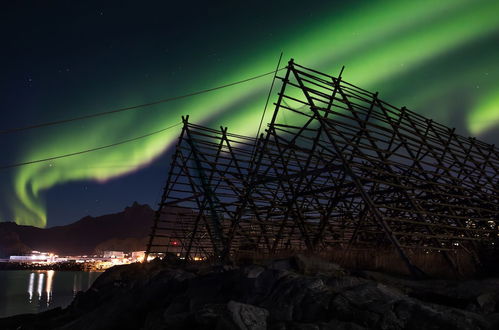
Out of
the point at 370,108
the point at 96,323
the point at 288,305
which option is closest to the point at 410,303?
the point at 288,305

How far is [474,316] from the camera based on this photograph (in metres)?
6.34

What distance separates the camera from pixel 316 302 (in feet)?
26.1

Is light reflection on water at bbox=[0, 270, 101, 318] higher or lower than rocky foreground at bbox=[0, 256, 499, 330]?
lower

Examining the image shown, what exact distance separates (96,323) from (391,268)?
1010cm

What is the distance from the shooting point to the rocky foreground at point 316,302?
677 cm

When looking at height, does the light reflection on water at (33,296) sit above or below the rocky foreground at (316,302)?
below

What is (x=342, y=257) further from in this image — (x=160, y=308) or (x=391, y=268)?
(x=160, y=308)

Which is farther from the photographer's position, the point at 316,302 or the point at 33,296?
the point at 33,296

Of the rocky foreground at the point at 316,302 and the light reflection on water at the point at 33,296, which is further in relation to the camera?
the light reflection on water at the point at 33,296

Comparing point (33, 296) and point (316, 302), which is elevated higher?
point (316, 302)

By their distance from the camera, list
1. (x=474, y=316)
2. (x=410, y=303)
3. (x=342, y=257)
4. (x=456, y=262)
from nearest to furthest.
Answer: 1. (x=474, y=316)
2. (x=410, y=303)
3. (x=456, y=262)
4. (x=342, y=257)

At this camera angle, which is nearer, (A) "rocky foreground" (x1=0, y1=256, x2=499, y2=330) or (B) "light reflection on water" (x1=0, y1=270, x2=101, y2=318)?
(A) "rocky foreground" (x1=0, y1=256, x2=499, y2=330)

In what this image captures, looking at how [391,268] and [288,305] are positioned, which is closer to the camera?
[288,305]

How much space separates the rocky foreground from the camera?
22.2ft
